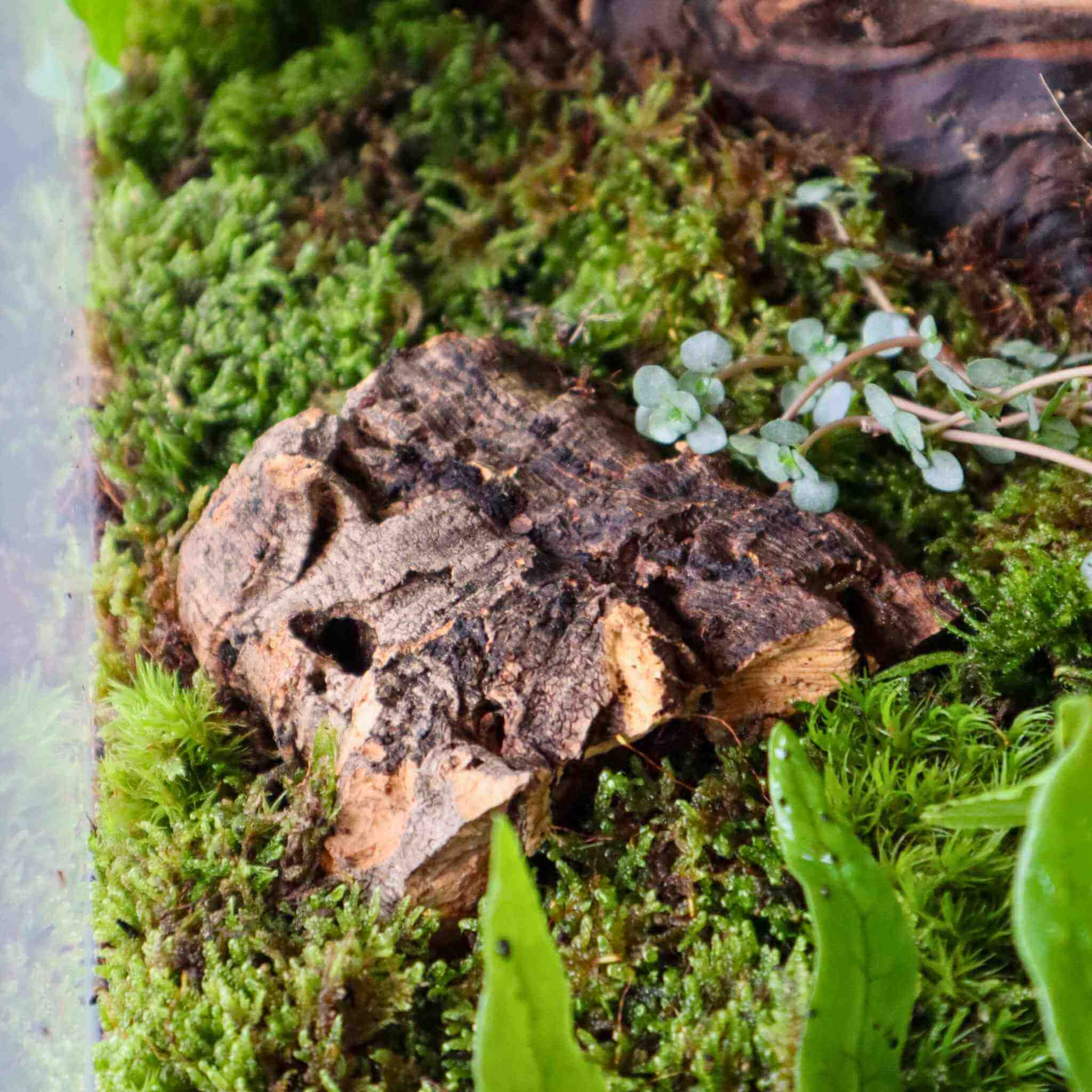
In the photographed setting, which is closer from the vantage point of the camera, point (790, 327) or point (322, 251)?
point (790, 327)

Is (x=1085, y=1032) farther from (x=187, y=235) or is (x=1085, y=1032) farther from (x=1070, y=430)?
(x=187, y=235)

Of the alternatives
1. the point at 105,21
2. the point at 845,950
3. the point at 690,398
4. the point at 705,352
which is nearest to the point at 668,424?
the point at 690,398

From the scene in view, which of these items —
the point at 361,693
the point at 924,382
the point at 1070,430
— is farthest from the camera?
the point at 924,382

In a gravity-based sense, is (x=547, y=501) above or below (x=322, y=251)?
below

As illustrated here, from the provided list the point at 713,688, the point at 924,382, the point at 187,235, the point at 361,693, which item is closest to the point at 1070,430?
the point at 924,382

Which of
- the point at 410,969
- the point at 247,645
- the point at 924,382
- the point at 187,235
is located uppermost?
the point at 187,235

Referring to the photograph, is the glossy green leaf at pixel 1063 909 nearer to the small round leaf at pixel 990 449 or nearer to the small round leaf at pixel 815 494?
the small round leaf at pixel 815 494

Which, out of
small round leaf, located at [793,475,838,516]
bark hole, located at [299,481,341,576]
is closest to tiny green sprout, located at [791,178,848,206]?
small round leaf, located at [793,475,838,516]
